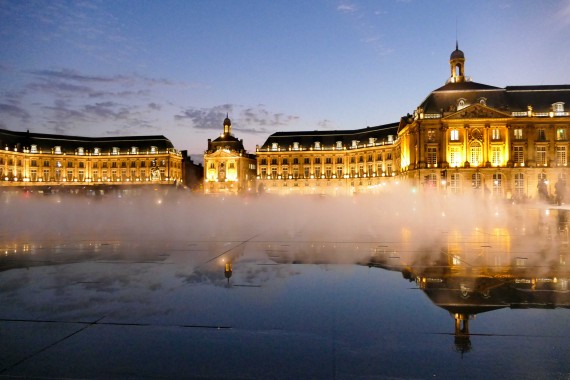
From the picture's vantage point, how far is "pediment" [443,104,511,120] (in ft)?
252

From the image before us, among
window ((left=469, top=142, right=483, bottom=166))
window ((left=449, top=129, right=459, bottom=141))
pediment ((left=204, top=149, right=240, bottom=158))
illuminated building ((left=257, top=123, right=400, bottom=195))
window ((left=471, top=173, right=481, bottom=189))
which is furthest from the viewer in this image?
pediment ((left=204, top=149, right=240, bottom=158))

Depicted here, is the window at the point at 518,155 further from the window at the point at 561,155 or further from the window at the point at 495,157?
the window at the point at 561,155

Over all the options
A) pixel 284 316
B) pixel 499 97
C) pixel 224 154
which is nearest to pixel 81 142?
pixel 224 154

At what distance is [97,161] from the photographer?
444 feet

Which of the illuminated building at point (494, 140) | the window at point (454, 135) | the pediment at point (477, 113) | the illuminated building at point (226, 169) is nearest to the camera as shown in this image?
the pediment at point (477, 113)

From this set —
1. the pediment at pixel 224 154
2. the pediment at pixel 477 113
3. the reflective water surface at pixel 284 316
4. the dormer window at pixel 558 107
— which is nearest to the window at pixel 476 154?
the pediment at pixel 477 113

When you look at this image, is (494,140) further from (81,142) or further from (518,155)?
(81,142)

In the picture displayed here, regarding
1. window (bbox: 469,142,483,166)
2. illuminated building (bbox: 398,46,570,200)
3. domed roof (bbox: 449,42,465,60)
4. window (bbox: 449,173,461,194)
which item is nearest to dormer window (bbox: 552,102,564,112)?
illuminated building (bbox: 398,46,570,200)

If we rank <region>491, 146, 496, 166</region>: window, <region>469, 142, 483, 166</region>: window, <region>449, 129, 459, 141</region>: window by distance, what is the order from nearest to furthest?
<region>469, 142, 483, 166</region>: window, <region>449, 129, 459, 141</region>: window, <region>491, 146, 496, 166</region>: window

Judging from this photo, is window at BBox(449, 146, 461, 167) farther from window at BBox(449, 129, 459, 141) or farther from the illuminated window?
the illuminated window

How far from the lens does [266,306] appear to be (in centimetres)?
640

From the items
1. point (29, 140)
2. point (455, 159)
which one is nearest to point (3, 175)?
point (29, 140)

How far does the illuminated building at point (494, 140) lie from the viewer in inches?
3044

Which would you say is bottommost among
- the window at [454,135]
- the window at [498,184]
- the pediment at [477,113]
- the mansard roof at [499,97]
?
the window at [498,184]
